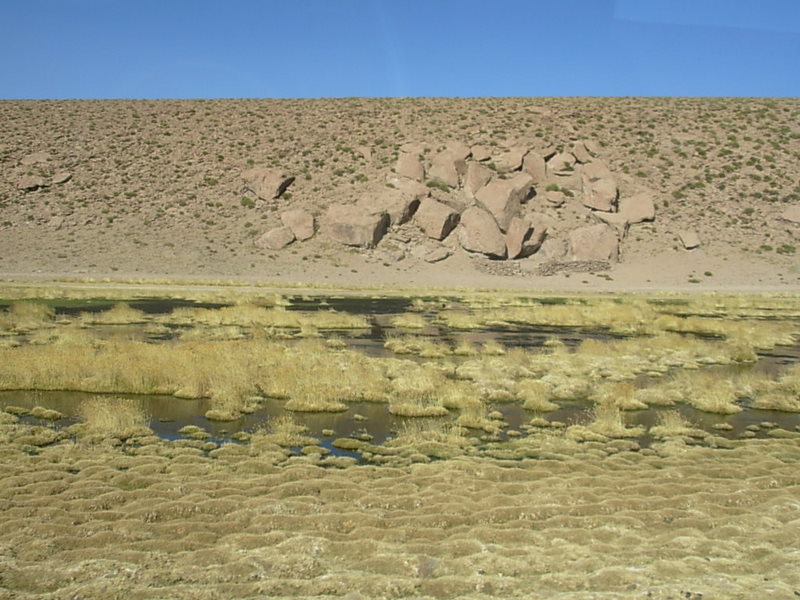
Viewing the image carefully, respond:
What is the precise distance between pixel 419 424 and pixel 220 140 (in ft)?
258

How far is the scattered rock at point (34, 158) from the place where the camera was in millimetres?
83250

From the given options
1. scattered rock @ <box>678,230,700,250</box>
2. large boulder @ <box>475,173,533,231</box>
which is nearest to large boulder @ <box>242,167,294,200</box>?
large boulder @ <box>475,173,533,231</box>

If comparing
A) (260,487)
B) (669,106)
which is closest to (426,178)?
(669,106)

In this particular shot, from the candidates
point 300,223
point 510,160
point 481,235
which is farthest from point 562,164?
point 300,223

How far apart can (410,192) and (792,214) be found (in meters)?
38.9

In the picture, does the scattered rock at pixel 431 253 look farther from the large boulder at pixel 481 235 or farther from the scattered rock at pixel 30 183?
the scattered rock at pixel 30 183

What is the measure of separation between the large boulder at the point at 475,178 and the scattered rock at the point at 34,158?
46.9 metres

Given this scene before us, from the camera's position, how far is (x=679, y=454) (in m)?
13.9

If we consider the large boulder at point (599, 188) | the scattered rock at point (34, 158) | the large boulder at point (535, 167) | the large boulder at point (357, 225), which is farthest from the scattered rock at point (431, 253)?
the scattered rock at point (34, 158)

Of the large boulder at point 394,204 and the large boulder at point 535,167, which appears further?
the large boulder at point 535,167

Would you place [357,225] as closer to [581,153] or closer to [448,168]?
[448,168]

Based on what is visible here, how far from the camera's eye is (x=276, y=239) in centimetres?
7169

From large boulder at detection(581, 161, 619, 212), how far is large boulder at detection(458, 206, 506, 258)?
12.1 metres

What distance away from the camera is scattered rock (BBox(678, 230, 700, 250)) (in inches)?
2857
